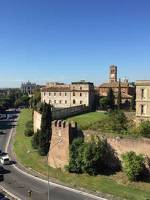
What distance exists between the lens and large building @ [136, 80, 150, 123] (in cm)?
6366

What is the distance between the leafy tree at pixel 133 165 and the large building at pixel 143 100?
2615 centimetres

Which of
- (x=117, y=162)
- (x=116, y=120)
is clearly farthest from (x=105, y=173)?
(x=116, y=120)

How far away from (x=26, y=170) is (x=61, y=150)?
5.40m

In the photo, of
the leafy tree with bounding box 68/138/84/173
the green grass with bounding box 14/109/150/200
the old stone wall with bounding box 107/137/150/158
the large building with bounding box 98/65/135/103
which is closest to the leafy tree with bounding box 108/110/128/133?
the old stone wall with bounding box 107/137/150/158

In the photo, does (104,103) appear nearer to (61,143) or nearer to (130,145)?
(61,143)

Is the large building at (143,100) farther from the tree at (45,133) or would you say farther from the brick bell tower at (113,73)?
the brick bell tower at (113,73)

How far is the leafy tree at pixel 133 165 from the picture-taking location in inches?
1447

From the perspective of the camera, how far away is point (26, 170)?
45.4m

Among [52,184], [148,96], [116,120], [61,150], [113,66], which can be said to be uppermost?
[113,66]

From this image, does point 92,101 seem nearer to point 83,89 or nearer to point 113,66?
point 83,89

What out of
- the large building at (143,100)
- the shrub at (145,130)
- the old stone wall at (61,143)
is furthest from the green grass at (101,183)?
the large building at (143,100)

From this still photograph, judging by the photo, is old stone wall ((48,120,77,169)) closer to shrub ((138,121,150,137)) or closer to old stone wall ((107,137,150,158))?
old stone wall ((107,137,150,158))

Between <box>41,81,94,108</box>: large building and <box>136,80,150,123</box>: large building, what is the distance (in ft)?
131

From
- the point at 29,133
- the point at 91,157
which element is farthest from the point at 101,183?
the point at 29,133
